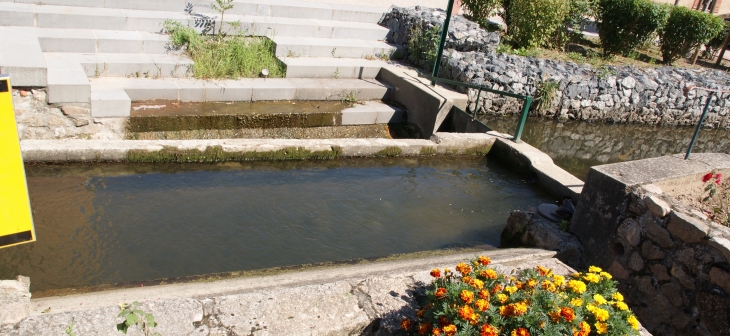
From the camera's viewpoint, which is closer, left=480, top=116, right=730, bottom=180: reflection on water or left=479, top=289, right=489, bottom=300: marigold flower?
left=479, top=289, right=489, bottom=300: marigold flower

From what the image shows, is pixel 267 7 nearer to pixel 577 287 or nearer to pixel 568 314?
pixel 577 287

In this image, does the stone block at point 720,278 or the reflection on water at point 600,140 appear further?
the reflection on water at point 600,140

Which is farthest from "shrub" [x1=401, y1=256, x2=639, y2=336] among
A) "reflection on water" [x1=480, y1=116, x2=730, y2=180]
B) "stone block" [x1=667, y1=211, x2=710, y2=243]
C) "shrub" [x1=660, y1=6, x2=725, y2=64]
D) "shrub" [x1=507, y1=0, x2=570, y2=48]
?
"shrub" [x1=660, y1=6, x2=725, y2=64]

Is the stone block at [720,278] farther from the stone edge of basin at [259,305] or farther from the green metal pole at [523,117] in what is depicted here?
the green metal pole at [523,117]

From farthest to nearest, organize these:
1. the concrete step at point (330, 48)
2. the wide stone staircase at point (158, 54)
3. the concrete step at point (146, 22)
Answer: the concrete step at point (330, 48)
the concrete step at point (146, 22)
the wide stone staircase at point (158, 54)

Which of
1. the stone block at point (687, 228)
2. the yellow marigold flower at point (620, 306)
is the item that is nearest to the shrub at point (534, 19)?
the stone block at point (687, 228)

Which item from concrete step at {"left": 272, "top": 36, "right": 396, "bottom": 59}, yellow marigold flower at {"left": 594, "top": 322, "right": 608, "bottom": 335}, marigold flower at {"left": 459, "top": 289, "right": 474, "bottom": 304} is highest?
concrete step at {"left": 272, "top": 36, "right": 396, "bottom": 59}

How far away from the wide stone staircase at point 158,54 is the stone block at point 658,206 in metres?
4.17

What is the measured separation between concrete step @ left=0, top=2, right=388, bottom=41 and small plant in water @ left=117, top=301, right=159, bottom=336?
567 centimetres

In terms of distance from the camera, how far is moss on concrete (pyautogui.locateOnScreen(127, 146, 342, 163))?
537 centimetres

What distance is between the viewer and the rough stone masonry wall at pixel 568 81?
890 cm

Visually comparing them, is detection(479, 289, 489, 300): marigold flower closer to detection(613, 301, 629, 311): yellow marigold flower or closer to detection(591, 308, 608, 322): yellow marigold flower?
detection(591, 308, 608, 322): yellow marigold flower

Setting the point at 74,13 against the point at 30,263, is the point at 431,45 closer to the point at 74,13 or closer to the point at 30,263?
the point at 74,13

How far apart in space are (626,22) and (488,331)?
11.3m
